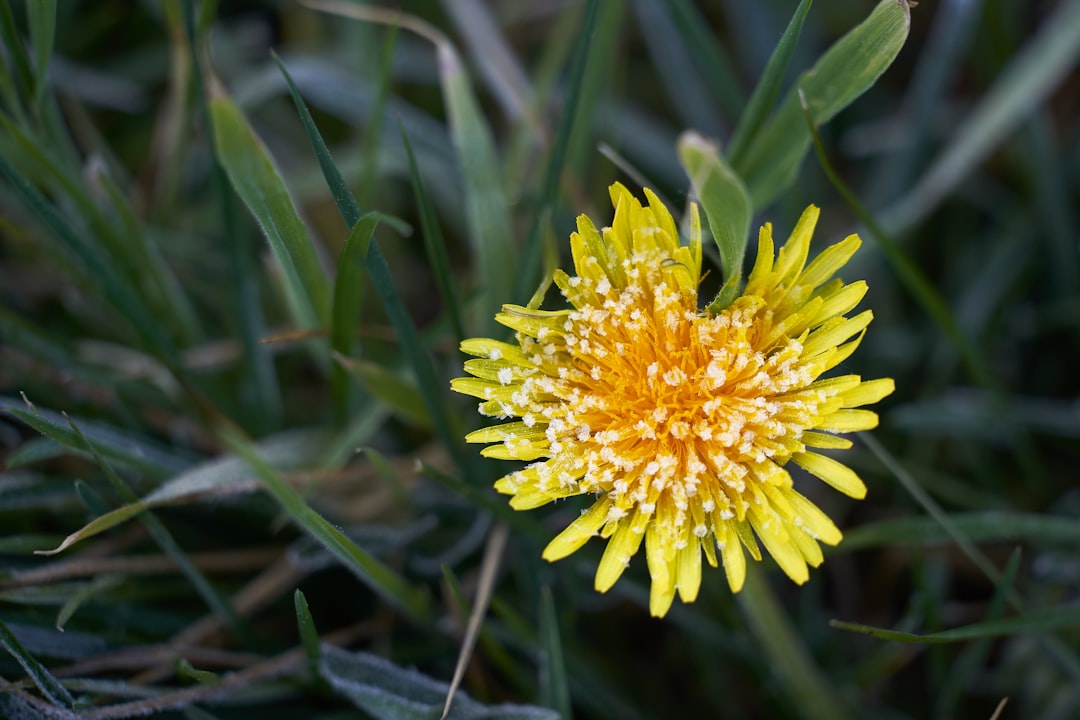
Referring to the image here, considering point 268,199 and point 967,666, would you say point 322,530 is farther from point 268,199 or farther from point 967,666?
point 967,666

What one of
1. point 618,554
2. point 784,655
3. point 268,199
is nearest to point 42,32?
point 268,199

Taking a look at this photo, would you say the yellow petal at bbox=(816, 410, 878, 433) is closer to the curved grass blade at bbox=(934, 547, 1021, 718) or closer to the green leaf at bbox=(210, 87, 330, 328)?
the curved grass blade at bbox=(934, 547, 1021, 718)

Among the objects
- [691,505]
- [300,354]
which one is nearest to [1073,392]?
[691,505]

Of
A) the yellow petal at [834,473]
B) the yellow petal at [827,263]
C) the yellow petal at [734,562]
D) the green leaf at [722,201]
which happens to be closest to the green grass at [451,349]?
the green leaf at [722,201]

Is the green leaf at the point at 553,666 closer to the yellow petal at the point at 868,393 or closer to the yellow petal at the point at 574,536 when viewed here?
the yellow petal at the point at 574,536

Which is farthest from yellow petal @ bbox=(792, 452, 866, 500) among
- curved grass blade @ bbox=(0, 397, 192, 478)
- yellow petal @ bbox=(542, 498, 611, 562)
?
curved grass blade @ bbox=(0, 397, 192, 478)
